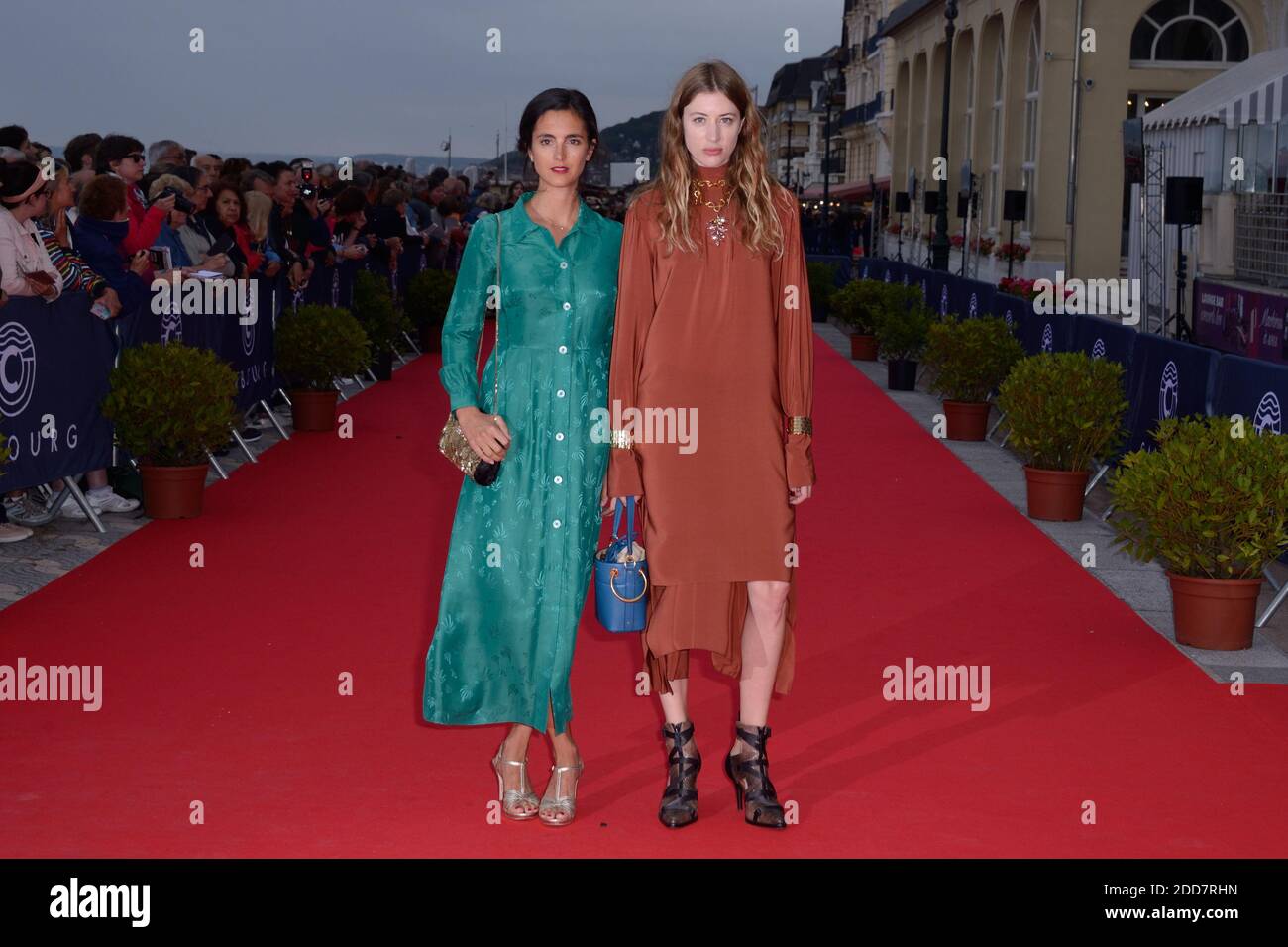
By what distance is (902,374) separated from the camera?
65.9 ft

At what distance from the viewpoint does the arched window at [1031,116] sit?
40.1m

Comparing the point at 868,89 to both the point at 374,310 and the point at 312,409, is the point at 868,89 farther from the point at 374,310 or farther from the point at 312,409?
the point at 312,409

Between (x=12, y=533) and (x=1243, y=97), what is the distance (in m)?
19.1

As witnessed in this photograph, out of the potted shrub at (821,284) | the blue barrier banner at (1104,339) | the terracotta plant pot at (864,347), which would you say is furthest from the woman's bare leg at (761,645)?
the potted shrub at (821,284)

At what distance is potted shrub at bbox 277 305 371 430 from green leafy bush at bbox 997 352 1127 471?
250 inches

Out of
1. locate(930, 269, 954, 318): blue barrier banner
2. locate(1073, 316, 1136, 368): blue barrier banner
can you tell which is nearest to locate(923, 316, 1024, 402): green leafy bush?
locate(1073, 316, 1136, 368): blue barrier banner

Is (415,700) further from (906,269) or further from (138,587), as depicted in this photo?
(906,269)

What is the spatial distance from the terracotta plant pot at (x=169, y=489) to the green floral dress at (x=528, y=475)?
6.02 m

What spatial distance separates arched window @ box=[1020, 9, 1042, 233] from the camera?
132 ft

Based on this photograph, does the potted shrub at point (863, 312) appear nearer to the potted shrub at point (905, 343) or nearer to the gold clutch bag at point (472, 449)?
the potted shrub at point (905, 343)

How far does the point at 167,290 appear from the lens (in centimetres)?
1153

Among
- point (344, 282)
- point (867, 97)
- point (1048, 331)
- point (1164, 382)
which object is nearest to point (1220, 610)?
point (1164, 382)

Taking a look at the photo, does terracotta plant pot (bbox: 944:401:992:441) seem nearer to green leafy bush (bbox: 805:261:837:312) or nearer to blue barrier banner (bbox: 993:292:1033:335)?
blue barrier banner (bbox: 993:292:1033:335)
